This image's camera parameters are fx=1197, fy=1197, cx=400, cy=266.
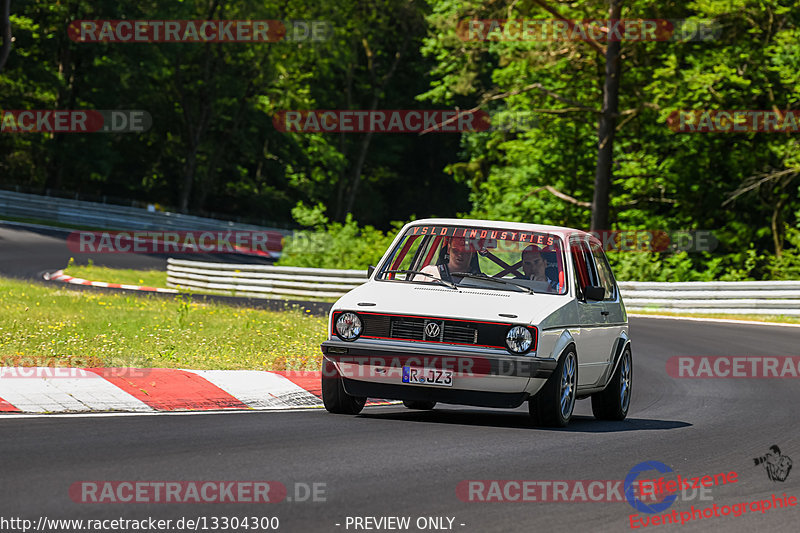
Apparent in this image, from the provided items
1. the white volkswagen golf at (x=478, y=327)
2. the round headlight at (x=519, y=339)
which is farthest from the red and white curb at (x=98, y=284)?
the round headlight at (x=519, y=339)

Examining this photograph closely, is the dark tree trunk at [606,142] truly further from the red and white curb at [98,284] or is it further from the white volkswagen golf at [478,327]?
the white volkswagen golf at [478,327]

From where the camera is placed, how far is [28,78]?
55812 millimetres

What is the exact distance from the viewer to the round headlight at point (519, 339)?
9414 mm

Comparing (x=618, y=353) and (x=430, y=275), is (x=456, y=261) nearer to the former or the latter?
(x=430, y=275)

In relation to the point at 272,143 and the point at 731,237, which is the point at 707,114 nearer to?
the point at 731,237

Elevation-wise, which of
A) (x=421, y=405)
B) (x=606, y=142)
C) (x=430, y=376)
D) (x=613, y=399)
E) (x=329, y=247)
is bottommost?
(x=421, y=405)

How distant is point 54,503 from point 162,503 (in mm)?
539

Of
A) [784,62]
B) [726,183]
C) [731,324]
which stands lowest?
[731,324]

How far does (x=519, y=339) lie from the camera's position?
30.9 ft

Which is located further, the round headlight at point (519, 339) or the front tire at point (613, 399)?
the front tire at point (613, 399)

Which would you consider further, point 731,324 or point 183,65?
point 183,65

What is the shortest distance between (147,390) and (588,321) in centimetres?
392

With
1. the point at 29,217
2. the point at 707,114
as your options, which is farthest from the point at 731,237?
the point at 29,217

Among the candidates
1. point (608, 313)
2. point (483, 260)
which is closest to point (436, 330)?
point (483, 260)
